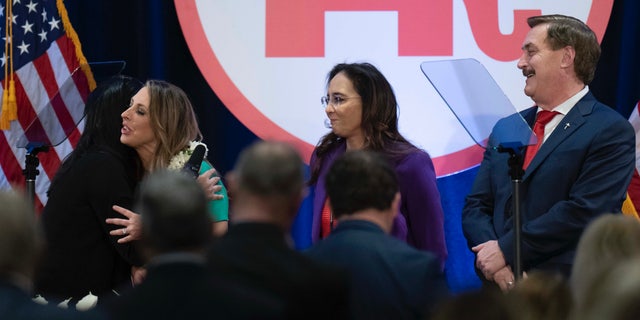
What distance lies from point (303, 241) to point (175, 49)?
1.20m

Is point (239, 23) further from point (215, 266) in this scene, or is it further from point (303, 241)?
point (215, 266)

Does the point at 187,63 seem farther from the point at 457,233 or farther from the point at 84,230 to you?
the point at 457,233

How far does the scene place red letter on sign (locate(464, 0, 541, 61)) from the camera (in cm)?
576

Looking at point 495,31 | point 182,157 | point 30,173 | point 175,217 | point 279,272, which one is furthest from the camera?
point 495,31

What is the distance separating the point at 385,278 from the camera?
10.3ft

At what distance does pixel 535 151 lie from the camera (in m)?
4.90

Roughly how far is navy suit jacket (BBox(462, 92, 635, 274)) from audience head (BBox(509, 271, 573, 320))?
6.96 ft

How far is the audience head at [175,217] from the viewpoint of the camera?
2523mm

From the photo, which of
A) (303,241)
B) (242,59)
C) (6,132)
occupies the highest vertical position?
(242,59)

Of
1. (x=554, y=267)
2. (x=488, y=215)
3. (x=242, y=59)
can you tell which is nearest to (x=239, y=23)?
(x=242, y=59)

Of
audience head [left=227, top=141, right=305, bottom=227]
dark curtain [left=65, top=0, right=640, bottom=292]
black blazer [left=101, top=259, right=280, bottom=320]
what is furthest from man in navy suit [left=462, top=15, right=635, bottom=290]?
black blazer [left=101, top=259, right=280, bottom=320]

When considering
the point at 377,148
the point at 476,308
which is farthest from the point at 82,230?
the point at 476,308

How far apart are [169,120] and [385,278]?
6.71ft

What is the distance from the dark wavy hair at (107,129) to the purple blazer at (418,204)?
0.86 metres
